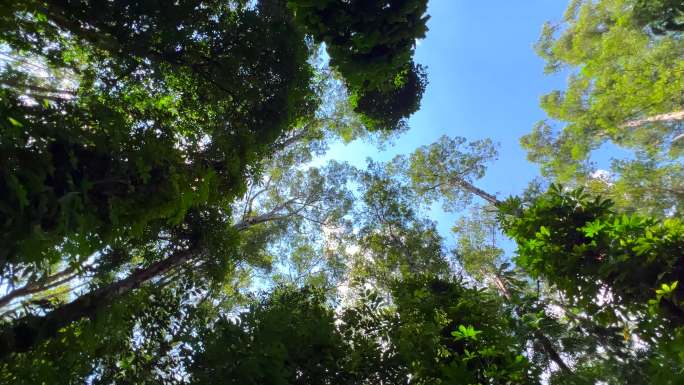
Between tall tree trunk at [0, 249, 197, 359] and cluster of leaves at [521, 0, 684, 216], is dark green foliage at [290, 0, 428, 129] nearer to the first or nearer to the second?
tall tree trunk at [0, 249, 197, 359]

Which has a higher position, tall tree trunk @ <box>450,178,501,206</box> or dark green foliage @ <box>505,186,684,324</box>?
tall tree trunk @ <box>450,178,501,206</box>

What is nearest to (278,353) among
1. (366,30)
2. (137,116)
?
(366,30)

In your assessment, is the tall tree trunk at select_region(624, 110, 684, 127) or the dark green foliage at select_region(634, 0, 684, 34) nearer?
the dark green foliage at select_region(634, 0, 684, 34)

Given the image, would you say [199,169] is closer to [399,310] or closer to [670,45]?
[399,310]

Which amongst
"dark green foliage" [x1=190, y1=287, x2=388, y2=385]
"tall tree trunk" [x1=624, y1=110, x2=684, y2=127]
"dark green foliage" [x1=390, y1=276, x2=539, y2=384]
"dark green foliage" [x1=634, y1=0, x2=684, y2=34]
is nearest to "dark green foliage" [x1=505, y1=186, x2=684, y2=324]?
"dark green foliage" [x1=390, y1=276, x2=539, y2=384]

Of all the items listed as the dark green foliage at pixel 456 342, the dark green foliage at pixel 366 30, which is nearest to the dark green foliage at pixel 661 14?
the dark green foliage at pixel 366 30

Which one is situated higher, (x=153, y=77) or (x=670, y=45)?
(x=670, y=45)

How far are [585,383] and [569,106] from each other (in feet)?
55.1

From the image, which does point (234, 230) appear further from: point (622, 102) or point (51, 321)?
point (622, 102)

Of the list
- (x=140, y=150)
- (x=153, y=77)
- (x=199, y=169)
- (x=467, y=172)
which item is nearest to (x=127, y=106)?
(x=153, y=77)

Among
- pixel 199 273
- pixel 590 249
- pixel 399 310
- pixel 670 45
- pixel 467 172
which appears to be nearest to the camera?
pixel 590 249

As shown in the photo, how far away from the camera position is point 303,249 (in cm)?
1869

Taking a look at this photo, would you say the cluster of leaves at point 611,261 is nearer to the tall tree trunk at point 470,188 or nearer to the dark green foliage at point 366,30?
the dark green foliage at point 366,30

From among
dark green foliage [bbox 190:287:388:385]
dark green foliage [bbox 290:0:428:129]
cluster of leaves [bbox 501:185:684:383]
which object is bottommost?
dark green foliage [bbox 190:287:388:385]
